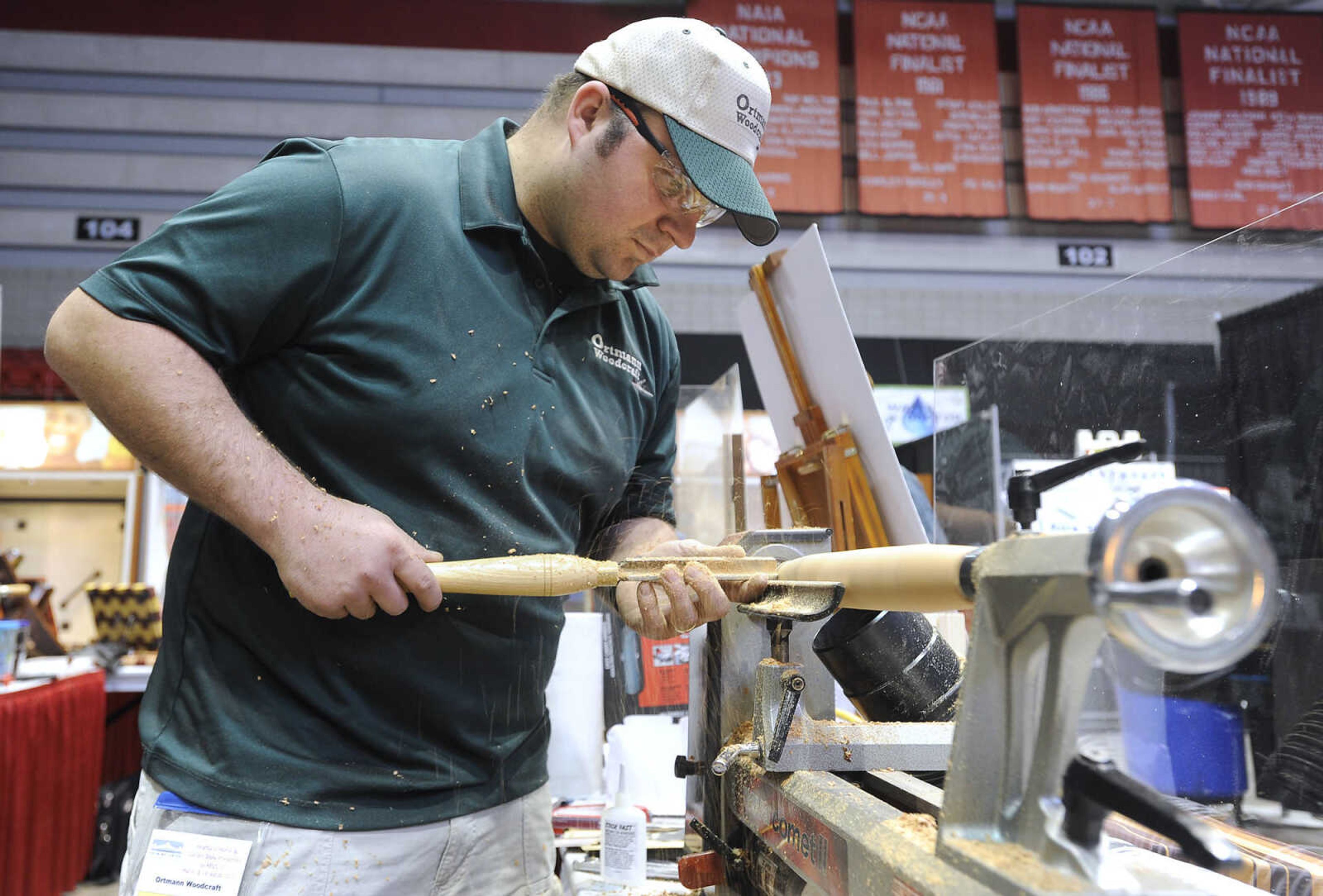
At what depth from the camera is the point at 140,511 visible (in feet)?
17.7

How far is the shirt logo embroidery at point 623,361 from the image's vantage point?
5.15 ft

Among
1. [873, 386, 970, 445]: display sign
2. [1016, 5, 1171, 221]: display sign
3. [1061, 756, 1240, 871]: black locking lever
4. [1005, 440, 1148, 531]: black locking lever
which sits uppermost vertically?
[1016, 5, 1171, 221]: display sign

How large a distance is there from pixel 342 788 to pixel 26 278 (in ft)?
17.7

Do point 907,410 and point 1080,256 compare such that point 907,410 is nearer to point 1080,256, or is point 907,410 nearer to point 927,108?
point 1080,256

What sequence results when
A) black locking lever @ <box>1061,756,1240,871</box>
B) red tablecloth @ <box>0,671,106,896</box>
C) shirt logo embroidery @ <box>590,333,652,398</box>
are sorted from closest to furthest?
black locking lever @ <box>1061,756,1240,871</box>, shirt logo embroidery @ <box>590,333,652,398</box>, red tablecloth @ <box>0,671,106,896</box>

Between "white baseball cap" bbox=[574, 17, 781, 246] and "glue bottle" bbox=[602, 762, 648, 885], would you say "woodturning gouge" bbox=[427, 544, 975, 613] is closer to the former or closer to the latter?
"white baseball cap" bbox=[574, 17, 781, 246]

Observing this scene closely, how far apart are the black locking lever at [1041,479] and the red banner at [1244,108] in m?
5.90

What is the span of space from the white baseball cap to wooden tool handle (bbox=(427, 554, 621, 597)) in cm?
58

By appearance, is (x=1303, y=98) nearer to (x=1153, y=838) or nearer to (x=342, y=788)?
(x=1153, y=838)

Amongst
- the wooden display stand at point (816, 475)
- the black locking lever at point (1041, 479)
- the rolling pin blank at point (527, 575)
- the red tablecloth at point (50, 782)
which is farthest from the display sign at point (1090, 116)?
the red tablecloth at point (50, 782)

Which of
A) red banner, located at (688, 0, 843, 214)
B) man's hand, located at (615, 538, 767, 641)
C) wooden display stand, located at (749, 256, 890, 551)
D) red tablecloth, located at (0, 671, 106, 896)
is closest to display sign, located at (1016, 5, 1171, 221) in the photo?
red banner, located at (688, 0, 843, 214)

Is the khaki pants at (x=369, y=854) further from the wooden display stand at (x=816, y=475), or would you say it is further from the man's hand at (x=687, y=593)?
the wooden display stand at (x=816, y=475)

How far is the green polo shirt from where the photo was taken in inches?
47.7

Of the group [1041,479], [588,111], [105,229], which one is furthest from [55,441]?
[1041,479]
